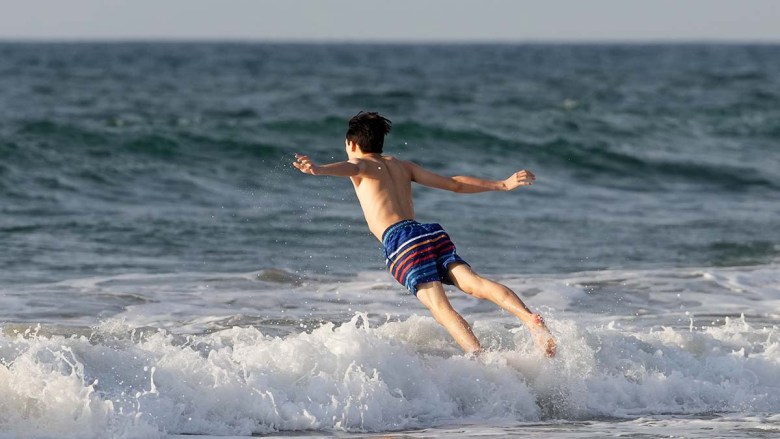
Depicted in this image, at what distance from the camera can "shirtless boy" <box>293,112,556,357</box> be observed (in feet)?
22.1

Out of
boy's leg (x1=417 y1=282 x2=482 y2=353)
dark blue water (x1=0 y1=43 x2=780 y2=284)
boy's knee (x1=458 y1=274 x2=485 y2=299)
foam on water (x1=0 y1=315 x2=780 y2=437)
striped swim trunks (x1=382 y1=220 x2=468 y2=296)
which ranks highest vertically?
dark blue water (x1=0 y1=43 x2=780 y2=284)

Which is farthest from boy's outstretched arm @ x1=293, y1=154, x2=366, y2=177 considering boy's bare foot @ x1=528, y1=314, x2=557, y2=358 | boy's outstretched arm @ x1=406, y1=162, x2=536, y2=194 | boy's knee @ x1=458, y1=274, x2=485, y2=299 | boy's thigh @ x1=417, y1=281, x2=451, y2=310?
boy's bare foot @ x1=528, y1=314, x2=557, y2=358

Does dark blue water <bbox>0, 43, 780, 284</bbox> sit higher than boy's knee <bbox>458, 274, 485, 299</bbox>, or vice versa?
dark blue water <bbox>0, 43, 780, 284</bbox>

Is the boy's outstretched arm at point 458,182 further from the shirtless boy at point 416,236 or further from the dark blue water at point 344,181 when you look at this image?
the dark blue water at point 344,181

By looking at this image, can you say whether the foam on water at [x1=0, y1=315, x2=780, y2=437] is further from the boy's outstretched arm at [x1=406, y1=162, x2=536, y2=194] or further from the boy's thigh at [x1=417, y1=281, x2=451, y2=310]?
the boy's outstretched arm at [x1=406, y1=162, x2=536, y2=194]

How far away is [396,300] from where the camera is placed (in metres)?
9.39

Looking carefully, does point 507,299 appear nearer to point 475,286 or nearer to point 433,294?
point 475,286

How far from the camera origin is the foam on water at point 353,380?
5910 mm

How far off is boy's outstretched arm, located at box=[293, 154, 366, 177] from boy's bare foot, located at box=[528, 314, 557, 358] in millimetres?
1252

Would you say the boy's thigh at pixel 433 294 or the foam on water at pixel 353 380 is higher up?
the boy's thigh at pixel 433 294

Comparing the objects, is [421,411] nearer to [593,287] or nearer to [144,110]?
[593,287]

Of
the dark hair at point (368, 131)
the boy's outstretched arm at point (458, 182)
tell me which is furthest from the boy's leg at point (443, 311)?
the dark hair at point (368, 131)

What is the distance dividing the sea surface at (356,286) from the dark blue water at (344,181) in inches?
2.9

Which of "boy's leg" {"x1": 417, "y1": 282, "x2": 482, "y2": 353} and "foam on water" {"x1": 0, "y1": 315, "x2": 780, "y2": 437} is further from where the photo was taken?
"boy's leg" {"x1": 417, "y1": 282, "x2": 482, "y2": 353}
